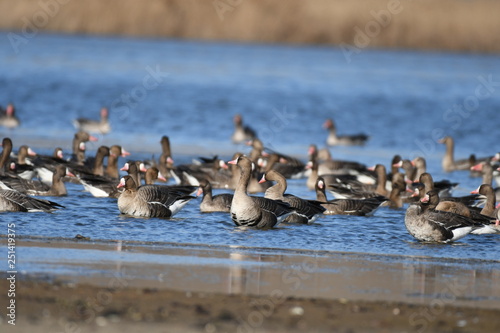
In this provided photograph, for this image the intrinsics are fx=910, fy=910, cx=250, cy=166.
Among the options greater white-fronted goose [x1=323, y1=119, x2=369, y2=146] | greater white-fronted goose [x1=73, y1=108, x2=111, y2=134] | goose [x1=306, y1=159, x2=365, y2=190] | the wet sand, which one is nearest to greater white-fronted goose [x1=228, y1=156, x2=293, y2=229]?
the wet sand

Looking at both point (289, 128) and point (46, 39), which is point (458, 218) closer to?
point (289, 128)

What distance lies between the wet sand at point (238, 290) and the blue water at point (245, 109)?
103 cm

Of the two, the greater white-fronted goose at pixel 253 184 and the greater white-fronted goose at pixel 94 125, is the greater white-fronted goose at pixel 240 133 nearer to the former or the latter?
the greater white-fronted goose at pixel 94 125

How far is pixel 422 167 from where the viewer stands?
66.6 feet

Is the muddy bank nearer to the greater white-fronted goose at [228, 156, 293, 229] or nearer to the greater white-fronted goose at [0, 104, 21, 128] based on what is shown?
the greater white-fronted goose at [228, 156, 293, 229]

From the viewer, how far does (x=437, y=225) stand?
12.6 meters

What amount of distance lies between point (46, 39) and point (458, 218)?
57.0 m

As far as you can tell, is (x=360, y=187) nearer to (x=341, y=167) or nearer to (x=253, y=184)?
(x=253, y=184)

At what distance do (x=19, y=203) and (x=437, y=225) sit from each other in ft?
19.7

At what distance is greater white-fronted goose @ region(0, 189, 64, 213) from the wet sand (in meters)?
2.10

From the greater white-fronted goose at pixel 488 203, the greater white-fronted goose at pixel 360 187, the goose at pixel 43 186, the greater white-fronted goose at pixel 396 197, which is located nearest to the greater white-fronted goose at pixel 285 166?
the greater white-fronted goose at pixel 360 187

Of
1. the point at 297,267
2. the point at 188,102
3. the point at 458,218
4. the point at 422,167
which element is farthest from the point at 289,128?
the point at 297,267

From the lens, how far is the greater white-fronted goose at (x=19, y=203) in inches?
522

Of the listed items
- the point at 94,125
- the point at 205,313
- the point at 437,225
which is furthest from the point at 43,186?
the point at 94,125
